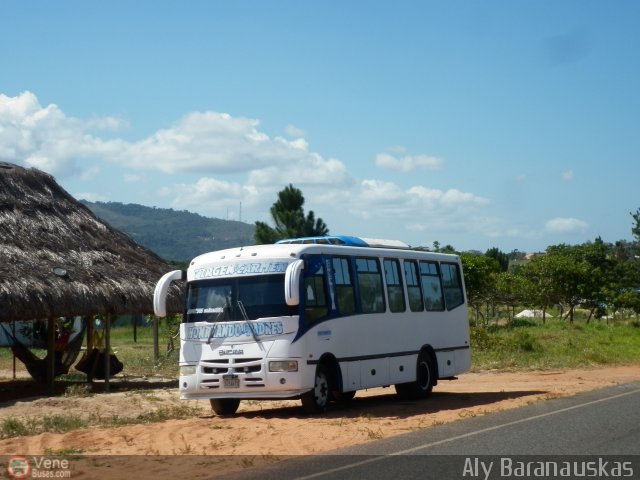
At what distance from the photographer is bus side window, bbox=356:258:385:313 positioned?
18703 mm

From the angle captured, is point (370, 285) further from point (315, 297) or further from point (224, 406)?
point (224, 406)

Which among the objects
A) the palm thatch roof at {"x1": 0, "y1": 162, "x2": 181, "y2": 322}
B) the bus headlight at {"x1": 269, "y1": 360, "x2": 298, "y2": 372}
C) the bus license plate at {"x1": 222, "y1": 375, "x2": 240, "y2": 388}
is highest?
the palm thatch roof at {"x1": 0, "y1": 162, "x2": 181, "y2": 322}

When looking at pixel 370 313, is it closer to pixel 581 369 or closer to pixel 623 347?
pixel 581 369

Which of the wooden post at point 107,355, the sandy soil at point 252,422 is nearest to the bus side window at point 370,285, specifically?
the sandy soil at point 252,422

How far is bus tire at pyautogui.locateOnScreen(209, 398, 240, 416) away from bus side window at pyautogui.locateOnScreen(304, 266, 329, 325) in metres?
2.17

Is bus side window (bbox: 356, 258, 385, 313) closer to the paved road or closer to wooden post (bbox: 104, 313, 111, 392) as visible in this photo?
the paved road

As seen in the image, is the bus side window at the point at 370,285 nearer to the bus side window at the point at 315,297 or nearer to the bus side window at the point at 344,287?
the bus side window at the point at 344,287

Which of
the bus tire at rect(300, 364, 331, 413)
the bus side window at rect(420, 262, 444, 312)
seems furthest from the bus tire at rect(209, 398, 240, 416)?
the bus side window at rect(420, 262, 444, 312)

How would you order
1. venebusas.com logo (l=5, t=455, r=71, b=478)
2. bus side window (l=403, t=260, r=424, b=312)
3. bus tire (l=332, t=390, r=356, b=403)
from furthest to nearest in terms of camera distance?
bus side window (l=403, t=260, r=424, b=312) < bus tire (l=332, t=390, r=356, b=403) < venebusas.com logo (l=5, t=455, r=71, b=478)

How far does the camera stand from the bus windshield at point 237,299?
1680 centimetres

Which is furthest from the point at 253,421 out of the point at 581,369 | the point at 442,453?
the point at 581,369

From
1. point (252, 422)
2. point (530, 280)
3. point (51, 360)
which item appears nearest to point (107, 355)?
point (51, 360)

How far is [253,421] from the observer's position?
1631 cm

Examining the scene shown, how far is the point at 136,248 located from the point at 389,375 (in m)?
11.2
